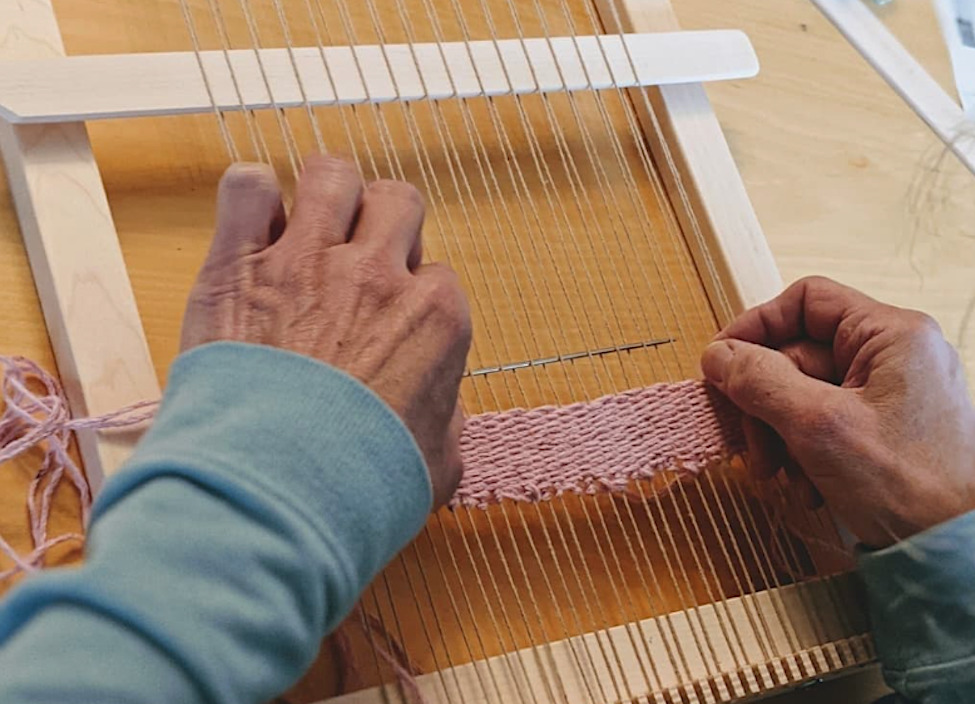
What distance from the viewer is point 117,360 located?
830 millimetres

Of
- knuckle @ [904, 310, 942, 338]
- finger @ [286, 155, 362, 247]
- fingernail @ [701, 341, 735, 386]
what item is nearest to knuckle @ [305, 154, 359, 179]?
finger @ [286, 155, 362, 247]

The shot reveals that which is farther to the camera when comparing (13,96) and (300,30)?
(300,30)

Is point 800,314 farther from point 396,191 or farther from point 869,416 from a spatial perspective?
point 396,191

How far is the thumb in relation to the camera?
867 mm

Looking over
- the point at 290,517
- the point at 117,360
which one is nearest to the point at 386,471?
the point at 290,517

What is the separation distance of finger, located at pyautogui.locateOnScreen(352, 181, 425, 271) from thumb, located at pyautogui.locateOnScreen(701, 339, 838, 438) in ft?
1.01

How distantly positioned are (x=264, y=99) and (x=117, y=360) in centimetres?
27

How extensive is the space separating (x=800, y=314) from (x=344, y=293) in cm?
46

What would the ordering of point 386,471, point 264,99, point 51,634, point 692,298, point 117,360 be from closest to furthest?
point 51,634 → point 386,471 → point 117,360 → point 264,99 → point 692,298

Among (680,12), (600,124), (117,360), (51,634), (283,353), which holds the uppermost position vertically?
(680,12)

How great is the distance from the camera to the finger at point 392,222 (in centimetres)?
72

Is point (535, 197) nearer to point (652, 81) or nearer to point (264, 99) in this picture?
point (652, 81)

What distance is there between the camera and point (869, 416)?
34.0 inches

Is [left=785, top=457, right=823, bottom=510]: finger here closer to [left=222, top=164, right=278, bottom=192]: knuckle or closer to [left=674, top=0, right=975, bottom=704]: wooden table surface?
[left=674, top=0, right=975, bottom=704]: wooden table surface
